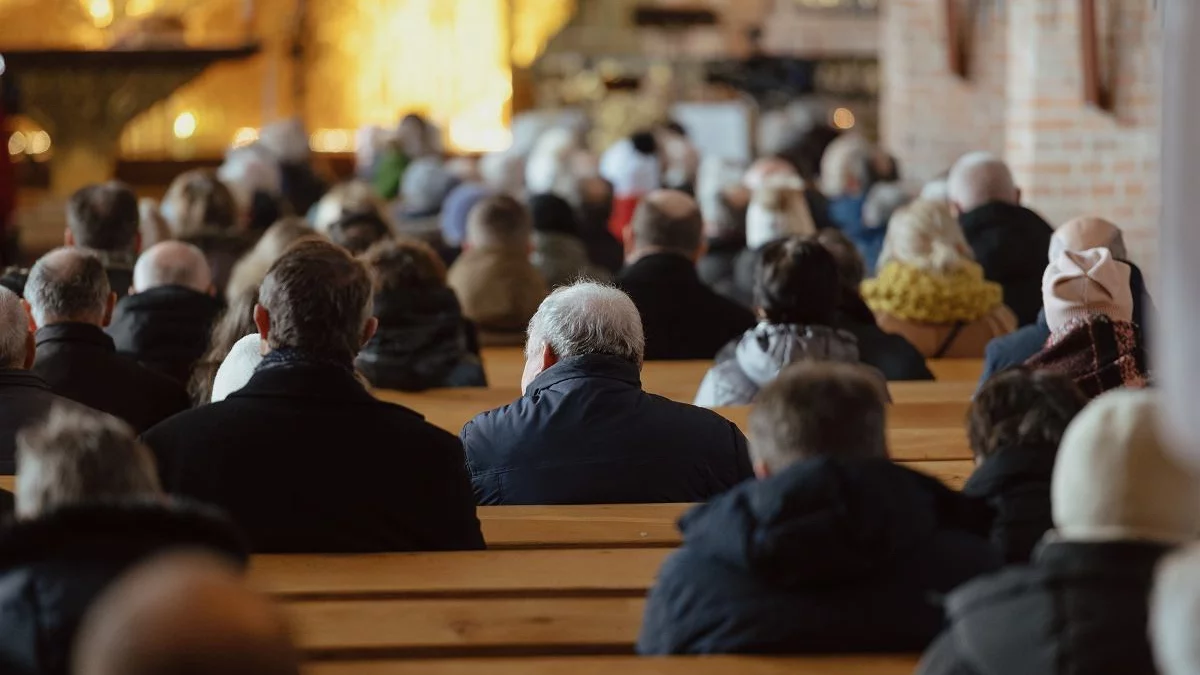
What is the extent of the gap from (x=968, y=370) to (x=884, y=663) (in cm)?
418

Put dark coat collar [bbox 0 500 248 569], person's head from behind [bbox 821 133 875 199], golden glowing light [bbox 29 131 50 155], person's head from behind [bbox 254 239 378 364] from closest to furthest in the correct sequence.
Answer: dark coat collar [bbox 0 500 248 569] < person's head from behind [bbox 254 239 378 364] < person's head from behind [bbox 821 133 875 199] < golden glowing light [bbox 29 131 50 155]

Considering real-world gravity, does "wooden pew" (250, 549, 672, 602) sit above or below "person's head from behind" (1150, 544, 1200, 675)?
below

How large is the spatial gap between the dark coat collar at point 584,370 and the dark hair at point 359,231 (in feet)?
9.59

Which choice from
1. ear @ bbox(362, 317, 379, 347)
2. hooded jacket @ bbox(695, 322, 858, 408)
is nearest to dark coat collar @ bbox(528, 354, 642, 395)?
ear @ bbox(362, 317, 379, 347)

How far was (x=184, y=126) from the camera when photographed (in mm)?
19938

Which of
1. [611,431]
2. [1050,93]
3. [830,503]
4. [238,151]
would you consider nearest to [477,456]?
[611,431]

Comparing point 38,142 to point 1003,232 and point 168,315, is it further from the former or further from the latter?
point 168,315

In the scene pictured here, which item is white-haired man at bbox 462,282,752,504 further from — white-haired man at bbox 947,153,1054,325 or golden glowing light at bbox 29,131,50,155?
golden glowing light at bbox 29,131,50,155

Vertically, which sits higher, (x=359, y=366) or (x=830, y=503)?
(x=830, y=503)

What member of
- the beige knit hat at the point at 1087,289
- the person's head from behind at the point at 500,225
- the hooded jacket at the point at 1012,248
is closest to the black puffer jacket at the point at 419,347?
the person's head from behind at the point at 500,225

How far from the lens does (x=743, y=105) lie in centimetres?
1820

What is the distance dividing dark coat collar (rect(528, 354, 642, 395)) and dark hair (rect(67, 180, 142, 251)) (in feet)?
11.3

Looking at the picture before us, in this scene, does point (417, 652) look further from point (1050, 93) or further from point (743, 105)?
point (743, 105)

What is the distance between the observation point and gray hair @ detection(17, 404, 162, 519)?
3.14 metres
